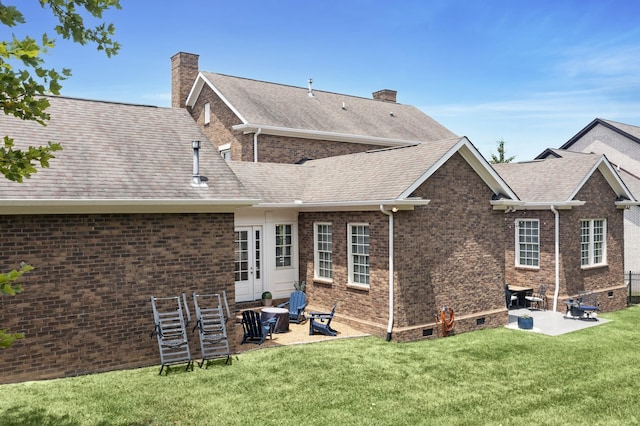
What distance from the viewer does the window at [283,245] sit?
1777 centimetres

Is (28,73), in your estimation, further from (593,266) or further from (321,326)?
(593,266)

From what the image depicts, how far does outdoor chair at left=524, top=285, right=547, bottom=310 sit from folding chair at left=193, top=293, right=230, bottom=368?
12.5 metres

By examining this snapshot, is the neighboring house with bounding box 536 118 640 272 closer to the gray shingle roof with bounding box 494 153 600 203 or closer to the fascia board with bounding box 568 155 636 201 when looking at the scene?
the gray shingle roof with bounding box 494 153 600 203

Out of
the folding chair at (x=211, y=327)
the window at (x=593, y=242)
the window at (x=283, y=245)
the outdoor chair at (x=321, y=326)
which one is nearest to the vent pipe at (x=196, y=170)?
the folding chair at (x=211, y=327)

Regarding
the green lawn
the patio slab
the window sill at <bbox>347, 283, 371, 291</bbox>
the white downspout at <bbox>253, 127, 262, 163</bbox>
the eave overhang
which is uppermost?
the white downspout at <bbox>253, 127, 262, 163</bbox>

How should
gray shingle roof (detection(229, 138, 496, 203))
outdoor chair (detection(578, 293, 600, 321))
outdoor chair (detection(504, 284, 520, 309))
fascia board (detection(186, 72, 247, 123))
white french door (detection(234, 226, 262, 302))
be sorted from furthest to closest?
fascia board (detection(186, 72, 247, 123))
outdoor chair (detection(504, 284, 520, 309))
outdoor chair (detection(578, 293, 600, 321))
white french door (detection(234, 226, 262, 302))
gray shingle roof (detection(229, 138, 496, 203))

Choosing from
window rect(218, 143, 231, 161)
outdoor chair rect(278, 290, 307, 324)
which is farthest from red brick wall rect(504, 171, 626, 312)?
window rect(218, 143, 231, 161)

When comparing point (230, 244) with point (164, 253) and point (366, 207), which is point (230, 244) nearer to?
point (164, 253)

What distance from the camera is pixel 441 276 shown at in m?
14.8

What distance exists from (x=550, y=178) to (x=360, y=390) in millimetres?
14546

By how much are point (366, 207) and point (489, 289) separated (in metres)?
5.15

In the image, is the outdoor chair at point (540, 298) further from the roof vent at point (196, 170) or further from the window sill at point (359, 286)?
the roof vent at point (196, 170)

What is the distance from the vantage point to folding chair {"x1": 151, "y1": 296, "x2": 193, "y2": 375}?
35.1ft

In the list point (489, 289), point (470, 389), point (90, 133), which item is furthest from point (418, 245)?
point (90, 133)
